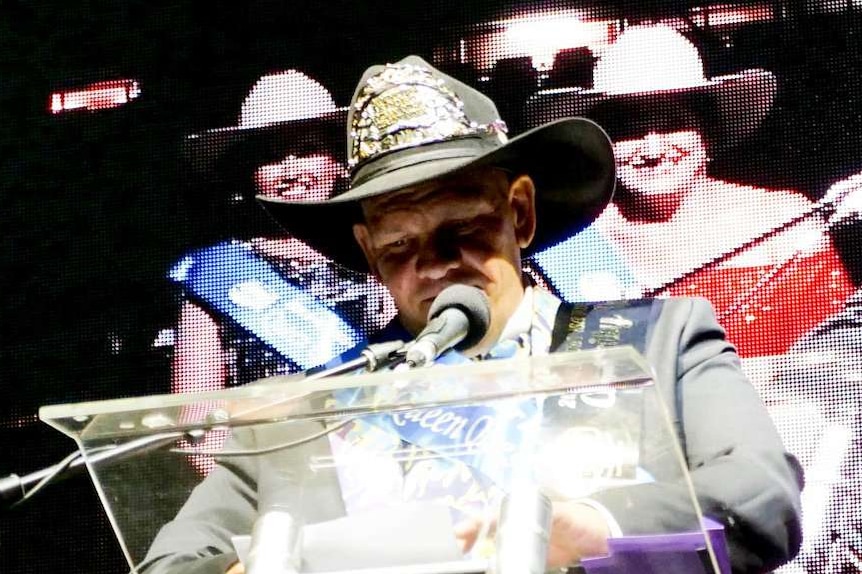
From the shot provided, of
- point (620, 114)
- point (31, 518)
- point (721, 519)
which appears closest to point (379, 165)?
point (620, 114)

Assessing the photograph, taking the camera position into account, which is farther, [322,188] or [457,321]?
[322,188]

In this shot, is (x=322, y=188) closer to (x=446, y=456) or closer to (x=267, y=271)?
(x=267, y=271)

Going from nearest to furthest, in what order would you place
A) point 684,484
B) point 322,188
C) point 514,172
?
1. point 684,484
2. point 514,172
3. point 322,188

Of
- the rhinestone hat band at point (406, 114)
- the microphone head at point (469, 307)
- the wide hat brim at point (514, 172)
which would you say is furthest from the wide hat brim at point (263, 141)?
the microphone head at point (469, 307)

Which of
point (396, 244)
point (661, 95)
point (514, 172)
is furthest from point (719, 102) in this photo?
point (396, 244)

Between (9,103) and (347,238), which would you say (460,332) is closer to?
(347,238)

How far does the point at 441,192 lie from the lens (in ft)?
5.78

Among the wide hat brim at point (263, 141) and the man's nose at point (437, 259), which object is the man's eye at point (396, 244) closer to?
the man's nose at point (437, 259)

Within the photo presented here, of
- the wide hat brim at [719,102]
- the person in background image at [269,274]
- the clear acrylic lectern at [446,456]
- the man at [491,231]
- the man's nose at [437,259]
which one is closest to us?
the clear acrylic lectern at [446,456]

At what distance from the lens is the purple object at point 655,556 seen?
853mm

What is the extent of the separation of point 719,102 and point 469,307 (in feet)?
2.99

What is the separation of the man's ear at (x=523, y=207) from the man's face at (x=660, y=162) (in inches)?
8.1

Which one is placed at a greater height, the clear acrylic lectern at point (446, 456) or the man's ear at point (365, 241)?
the clear acrylic lectern at point (446, 456)

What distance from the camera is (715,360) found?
1.59 m
